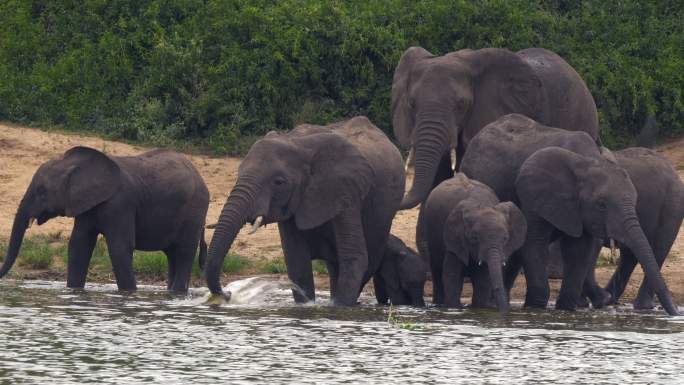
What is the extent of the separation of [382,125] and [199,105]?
86.7 inches

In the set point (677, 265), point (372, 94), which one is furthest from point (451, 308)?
point (372, 94)

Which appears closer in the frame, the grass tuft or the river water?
the river water

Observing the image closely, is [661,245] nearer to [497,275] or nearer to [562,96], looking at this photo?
[497,275]

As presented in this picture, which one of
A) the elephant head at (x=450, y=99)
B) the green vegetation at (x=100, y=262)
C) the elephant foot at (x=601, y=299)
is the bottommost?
the elephant foot at (x=601, y=299)

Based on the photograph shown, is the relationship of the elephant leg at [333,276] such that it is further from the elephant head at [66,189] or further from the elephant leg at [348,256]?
the elephant head at [66,189]

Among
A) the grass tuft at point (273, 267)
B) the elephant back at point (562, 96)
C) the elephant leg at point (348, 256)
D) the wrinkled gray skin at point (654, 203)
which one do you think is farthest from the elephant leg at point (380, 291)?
the elephant back at point (562, 96)

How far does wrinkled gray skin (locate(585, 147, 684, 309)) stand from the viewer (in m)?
14.6

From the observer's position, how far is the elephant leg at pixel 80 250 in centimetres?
1490

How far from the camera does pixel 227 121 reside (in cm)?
2047

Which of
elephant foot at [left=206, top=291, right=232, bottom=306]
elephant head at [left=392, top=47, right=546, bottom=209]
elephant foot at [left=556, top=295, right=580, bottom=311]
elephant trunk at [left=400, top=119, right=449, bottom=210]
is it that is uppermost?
elephant head at [left=392, top=47, right=546, bottom=209]

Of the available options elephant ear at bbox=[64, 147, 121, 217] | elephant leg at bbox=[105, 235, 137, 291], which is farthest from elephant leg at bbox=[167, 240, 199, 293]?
elephant ear at bbox=[64, 147, 121, 217]

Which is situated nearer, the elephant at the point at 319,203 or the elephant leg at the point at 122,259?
the elephant at the point at 319,203

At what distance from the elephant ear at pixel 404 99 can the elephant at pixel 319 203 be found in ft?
4.07

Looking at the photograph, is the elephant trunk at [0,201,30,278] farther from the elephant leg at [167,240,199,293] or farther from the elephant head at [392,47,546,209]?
the elephant head at [392,47,546,209]
